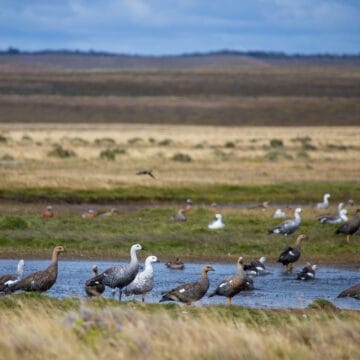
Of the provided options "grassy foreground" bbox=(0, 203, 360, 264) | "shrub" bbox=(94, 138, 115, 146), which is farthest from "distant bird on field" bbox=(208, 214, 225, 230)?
"shrub" bbox=(94, 138, 115, 146)

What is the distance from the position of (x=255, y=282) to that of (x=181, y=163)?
2278cm

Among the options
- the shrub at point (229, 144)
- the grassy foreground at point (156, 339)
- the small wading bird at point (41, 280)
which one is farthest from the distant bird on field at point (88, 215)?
the shrub at point (229, 144)

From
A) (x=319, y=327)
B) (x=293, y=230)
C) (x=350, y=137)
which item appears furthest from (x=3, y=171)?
(x=350, y=137)

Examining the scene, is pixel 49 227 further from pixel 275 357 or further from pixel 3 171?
pixel 275 357

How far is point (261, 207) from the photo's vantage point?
1156 inches

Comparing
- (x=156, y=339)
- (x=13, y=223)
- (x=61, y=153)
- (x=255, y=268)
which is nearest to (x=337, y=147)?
(x=61, y=153)

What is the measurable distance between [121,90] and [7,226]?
287ft

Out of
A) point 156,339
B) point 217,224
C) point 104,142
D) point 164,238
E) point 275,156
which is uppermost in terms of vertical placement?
point 156,339

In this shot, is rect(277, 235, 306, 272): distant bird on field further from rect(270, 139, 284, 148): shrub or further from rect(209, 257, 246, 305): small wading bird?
rect(270, 139, 284, 148): shrub

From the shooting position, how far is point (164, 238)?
23.9m

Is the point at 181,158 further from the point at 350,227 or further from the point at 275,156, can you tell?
Answer: the point at 350,227

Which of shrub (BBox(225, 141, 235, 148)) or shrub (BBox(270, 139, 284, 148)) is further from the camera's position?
shrub (BBox(270, 139, 284, 148))

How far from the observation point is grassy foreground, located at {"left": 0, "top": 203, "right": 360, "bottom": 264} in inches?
894

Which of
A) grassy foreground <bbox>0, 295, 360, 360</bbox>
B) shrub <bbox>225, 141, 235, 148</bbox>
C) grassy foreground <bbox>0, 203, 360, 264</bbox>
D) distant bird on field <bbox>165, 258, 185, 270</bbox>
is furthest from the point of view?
shrub <bbox>225, 141, 235, 148</bbox>
